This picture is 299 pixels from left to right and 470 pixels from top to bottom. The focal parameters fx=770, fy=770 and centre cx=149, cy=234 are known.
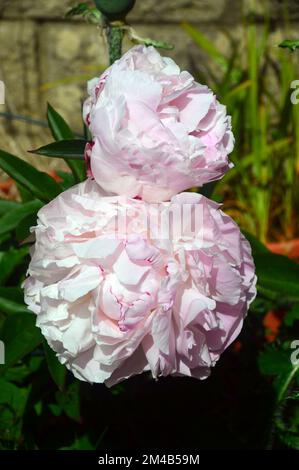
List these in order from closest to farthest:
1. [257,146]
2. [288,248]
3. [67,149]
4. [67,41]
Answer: [67,149], [288,248], [257,146], [67,41]

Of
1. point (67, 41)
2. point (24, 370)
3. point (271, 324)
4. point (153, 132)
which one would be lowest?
point (271, 324)

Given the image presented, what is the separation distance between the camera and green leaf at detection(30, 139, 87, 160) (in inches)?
Answer: 37.9

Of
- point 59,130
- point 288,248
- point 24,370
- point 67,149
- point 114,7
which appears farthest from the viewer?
point 288,248

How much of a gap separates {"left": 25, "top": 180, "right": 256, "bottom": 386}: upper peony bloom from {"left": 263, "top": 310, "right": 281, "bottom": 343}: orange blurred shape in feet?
2.24

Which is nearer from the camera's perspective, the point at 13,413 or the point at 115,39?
the point at 115,39

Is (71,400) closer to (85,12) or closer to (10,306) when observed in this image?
(10,306)


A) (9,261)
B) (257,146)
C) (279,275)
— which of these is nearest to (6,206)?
(9,261)

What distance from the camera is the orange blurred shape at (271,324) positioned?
1.55m

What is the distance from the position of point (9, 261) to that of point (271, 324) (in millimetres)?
621

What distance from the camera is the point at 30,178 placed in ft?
3.79

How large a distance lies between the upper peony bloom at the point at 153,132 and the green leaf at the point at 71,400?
460 millimetres

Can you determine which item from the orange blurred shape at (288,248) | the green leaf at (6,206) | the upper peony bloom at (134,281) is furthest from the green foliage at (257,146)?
the upper peony bloom at (134,281)

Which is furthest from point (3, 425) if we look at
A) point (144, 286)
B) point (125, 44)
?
point (125, 44)

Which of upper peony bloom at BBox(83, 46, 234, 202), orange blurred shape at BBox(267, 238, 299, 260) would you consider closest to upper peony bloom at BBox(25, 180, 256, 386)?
upper peony bloom at BBox(83, 46, 234, 202)
